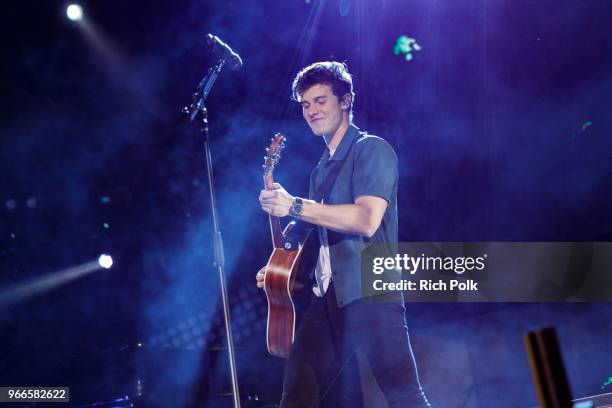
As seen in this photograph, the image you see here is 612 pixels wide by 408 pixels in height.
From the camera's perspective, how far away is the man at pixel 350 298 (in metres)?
2.35

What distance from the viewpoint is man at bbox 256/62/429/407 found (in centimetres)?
235

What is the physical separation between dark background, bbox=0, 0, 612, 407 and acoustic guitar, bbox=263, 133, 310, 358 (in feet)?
6.05

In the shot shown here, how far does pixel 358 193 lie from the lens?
2.54 meters

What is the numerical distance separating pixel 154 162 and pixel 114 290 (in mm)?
1208

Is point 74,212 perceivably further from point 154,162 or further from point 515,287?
point 515,287

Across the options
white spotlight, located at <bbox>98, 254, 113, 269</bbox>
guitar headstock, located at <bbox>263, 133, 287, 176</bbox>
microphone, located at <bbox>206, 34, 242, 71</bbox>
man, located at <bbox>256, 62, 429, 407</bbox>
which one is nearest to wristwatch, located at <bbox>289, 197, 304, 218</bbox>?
man, located at <bbox>256, 62, 429, 407</bbox>

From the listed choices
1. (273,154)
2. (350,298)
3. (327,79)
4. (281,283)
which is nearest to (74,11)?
(273,154)

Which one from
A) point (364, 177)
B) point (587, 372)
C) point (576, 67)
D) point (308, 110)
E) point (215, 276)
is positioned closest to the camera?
point (364, 177)

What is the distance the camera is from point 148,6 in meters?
5.16

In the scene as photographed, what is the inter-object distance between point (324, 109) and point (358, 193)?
1.60 ft

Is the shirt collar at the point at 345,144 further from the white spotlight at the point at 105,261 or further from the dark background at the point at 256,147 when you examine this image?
the white spotlight at the point at 105,261

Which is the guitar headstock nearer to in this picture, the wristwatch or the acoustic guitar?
the acoustic guitar

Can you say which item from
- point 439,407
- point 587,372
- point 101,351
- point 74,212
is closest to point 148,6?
point 74,212

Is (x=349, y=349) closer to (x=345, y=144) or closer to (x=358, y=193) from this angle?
(x=358, y=193)
